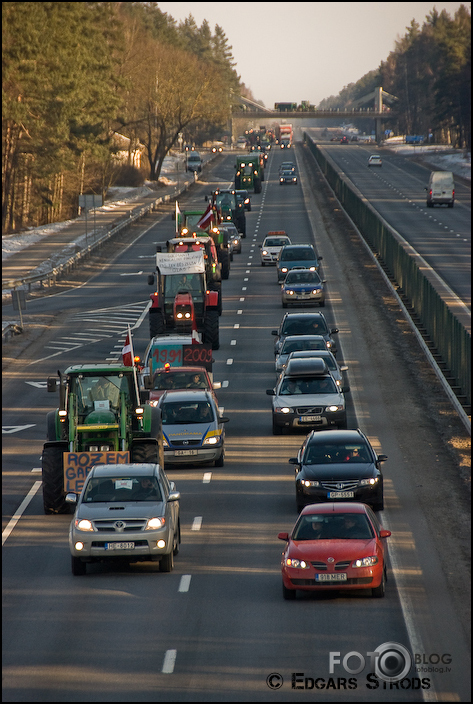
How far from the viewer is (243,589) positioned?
15.9 meters

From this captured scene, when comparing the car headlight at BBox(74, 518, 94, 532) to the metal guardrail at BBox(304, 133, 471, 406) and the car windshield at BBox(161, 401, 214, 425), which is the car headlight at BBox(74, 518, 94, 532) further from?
the metal guardrail at BBox(304, 133, 471, 406)

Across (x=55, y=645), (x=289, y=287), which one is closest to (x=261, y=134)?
(x=289, y=287)

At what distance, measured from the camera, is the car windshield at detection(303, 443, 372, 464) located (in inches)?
802

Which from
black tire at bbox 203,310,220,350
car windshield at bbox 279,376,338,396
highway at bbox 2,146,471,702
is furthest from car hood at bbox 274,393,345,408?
black tire at bbox 203,310,220,350

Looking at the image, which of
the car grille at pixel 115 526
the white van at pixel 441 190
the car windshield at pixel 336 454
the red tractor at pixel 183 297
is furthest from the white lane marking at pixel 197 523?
the white van at pixel 441 190

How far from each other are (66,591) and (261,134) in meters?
180

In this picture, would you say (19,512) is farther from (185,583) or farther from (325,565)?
(325,565)

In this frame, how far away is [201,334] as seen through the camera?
122ft

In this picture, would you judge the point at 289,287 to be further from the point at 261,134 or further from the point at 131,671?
the point at 261,134

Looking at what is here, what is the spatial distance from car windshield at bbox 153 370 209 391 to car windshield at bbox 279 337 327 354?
5626 mm

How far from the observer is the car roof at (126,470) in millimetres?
17391

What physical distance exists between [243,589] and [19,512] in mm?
6784

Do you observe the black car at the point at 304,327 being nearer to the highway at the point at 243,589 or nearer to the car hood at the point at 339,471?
the highway at the point at 243,589

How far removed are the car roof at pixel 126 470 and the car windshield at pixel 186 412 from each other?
6694 millimetres
